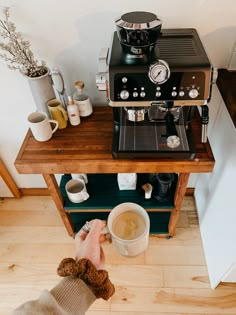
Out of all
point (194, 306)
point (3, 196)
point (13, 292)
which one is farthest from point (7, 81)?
point (194, 306)

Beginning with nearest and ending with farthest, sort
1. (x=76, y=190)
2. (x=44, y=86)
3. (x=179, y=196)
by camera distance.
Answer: (x=44, y=86)
(x=179, y=196)
(x=76, y=190)

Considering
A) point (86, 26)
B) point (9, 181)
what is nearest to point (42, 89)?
point (86, 26)

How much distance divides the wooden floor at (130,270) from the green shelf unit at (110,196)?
34 centimetres

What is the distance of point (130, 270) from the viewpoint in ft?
4.10

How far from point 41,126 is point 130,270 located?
33.6 inches

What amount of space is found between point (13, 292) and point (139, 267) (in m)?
A: 0.64

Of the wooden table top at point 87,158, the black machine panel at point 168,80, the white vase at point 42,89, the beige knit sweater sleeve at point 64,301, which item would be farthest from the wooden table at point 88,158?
the beige knit sweater sleeve at point 64,301

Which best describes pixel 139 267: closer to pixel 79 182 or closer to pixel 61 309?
pixel 79 182

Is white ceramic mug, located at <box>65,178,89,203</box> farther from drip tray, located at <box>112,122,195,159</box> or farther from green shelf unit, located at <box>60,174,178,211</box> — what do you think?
drip tray, located at <box>112,122,195,159</box>

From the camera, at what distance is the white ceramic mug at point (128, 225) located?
111 cm

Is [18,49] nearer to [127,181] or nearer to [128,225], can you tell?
[127,181]

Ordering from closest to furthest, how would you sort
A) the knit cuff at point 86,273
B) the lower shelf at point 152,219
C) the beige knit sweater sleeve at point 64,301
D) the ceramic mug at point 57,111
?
1. the beige knit sweater sleeve at point 64,301
2. the knit cuff at point 86,273
3. the ceramic mug at point 57,111
4. the lower shelf at point 152,219

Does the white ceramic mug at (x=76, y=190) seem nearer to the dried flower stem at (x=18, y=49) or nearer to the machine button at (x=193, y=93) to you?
the dried flower stem at (x=18, y=49)

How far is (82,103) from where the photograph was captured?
976mm
